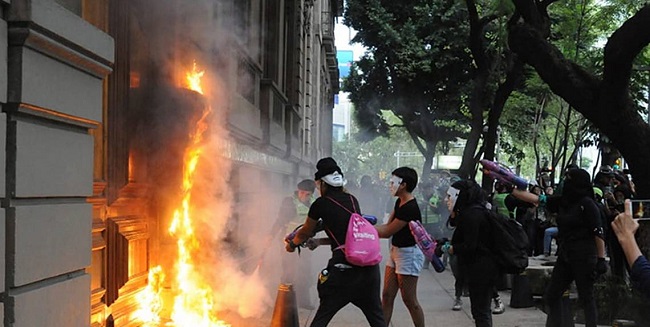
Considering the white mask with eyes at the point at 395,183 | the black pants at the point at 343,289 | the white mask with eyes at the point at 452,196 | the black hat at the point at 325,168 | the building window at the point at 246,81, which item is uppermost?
the building window at the point at 246,81

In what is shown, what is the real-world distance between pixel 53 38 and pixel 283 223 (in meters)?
4.98

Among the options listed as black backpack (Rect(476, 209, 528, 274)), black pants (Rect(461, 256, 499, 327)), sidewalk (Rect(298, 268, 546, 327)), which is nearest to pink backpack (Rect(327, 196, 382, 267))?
black pants (Rect(461, 256, 499, 327))

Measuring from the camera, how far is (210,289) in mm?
7227

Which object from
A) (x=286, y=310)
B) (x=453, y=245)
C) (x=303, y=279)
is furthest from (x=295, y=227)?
(x=453, y=245)

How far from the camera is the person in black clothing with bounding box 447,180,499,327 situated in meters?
6.33

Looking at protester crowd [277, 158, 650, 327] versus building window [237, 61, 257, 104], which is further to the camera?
building window [237, 61, 257, 104]

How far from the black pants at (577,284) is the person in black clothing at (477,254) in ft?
3.59

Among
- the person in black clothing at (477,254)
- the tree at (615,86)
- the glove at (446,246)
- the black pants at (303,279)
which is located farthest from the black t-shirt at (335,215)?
the tree at (615,86)

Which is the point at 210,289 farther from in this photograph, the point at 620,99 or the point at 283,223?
the point at 620,99

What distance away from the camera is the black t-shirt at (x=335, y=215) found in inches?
216

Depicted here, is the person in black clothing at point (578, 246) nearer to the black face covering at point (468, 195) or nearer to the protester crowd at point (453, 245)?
the protester crowd at point (453, 245)

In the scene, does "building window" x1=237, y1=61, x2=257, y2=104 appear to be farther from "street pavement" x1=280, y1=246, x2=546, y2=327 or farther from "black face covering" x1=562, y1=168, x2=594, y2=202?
"black face covering" x1=562, y1=168, x2=594, y2=202

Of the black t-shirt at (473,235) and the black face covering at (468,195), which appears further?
the black face covering at (468,195)

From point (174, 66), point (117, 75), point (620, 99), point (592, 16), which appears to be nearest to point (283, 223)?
point (174, 66)
